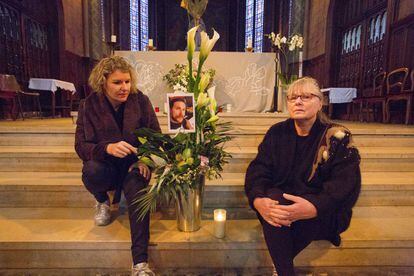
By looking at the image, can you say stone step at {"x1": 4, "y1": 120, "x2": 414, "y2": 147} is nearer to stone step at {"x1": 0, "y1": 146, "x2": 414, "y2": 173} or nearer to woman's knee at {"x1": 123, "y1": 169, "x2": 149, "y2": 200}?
stone step at {"x1": 0, "y1": 146, "x2": 414, "y2": 173}

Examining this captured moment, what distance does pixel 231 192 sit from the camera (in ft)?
6.48

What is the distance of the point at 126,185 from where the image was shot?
1555 millimetres

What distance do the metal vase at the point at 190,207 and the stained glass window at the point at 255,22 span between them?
906 cm

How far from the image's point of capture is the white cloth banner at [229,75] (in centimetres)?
397

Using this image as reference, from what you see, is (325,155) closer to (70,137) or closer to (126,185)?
(126,185)

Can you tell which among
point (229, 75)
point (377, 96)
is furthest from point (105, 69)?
point (377, 96)

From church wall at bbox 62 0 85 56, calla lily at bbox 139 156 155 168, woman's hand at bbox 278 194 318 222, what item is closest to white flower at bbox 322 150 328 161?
woman's hand at bbox 278 194 318 222

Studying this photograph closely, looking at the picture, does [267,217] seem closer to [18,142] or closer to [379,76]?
[18,142]

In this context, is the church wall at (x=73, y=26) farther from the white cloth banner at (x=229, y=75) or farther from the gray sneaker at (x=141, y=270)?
the gray sneaker at (x=141, y=270)

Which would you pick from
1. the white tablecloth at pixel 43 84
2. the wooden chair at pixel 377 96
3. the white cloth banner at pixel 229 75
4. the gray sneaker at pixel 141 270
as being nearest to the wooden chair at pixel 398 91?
the wooden chair at pixel 377 96

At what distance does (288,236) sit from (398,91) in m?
3.94

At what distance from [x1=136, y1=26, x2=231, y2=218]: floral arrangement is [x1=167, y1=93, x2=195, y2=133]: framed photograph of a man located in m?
0.07

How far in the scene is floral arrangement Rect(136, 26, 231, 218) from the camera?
1.45 meters

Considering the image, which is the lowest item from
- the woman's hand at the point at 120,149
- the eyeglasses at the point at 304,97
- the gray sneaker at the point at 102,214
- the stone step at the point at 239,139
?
the gray sneaker at the point at 102,214
